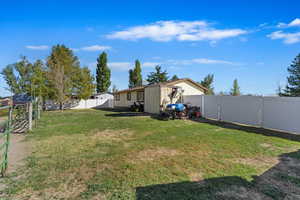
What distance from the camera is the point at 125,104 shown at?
22172 mm

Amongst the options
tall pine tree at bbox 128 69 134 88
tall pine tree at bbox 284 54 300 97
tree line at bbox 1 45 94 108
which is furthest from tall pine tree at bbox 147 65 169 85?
tall pine tree at bbox 284 54 300 97

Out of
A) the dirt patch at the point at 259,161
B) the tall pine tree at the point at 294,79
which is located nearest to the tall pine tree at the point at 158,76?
the tall pine tree at the point at 294,79

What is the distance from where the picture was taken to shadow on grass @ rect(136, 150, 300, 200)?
2490 mm

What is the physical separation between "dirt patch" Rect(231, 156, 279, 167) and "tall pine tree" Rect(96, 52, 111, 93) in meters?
32.5

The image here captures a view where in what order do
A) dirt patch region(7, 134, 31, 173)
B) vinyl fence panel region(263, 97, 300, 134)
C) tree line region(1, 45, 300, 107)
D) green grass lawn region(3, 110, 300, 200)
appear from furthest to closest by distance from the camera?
tree line region(1, 45, 300, 107) < vinyl fence panel region(263, 97, 300, 134) < dirt patch region(7, 134, 31, 173) < green grass lawn region(3, 110, 300, 200)

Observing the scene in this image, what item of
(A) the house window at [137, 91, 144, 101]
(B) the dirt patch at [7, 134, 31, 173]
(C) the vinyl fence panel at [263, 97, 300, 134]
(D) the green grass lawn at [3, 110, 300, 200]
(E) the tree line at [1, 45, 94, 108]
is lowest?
(B) the dirt patch at [7, 134, 31, 173]

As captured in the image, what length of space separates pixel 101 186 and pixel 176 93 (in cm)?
1153

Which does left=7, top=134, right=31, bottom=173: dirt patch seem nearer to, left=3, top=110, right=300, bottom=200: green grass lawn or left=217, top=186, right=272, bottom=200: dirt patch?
left=3, top=110, right=300, bottom=200: green grass lawn

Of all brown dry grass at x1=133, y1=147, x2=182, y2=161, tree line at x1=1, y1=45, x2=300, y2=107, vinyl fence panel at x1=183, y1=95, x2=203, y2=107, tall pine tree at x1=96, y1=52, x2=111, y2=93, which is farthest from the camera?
tall pine tree at x1=96, y1=52, x2=111, y2=93

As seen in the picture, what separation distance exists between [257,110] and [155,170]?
7.49 metres

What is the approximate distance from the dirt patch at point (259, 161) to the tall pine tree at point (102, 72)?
32.5 metres

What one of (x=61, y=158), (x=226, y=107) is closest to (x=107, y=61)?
(x=226, y=107)

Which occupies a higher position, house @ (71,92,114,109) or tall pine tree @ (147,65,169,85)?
tall pine tree @ (147,65,169,85)

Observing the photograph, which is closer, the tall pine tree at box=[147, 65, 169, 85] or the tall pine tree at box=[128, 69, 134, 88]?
the tall pine tree at box=[147, 65, 169, 85]
